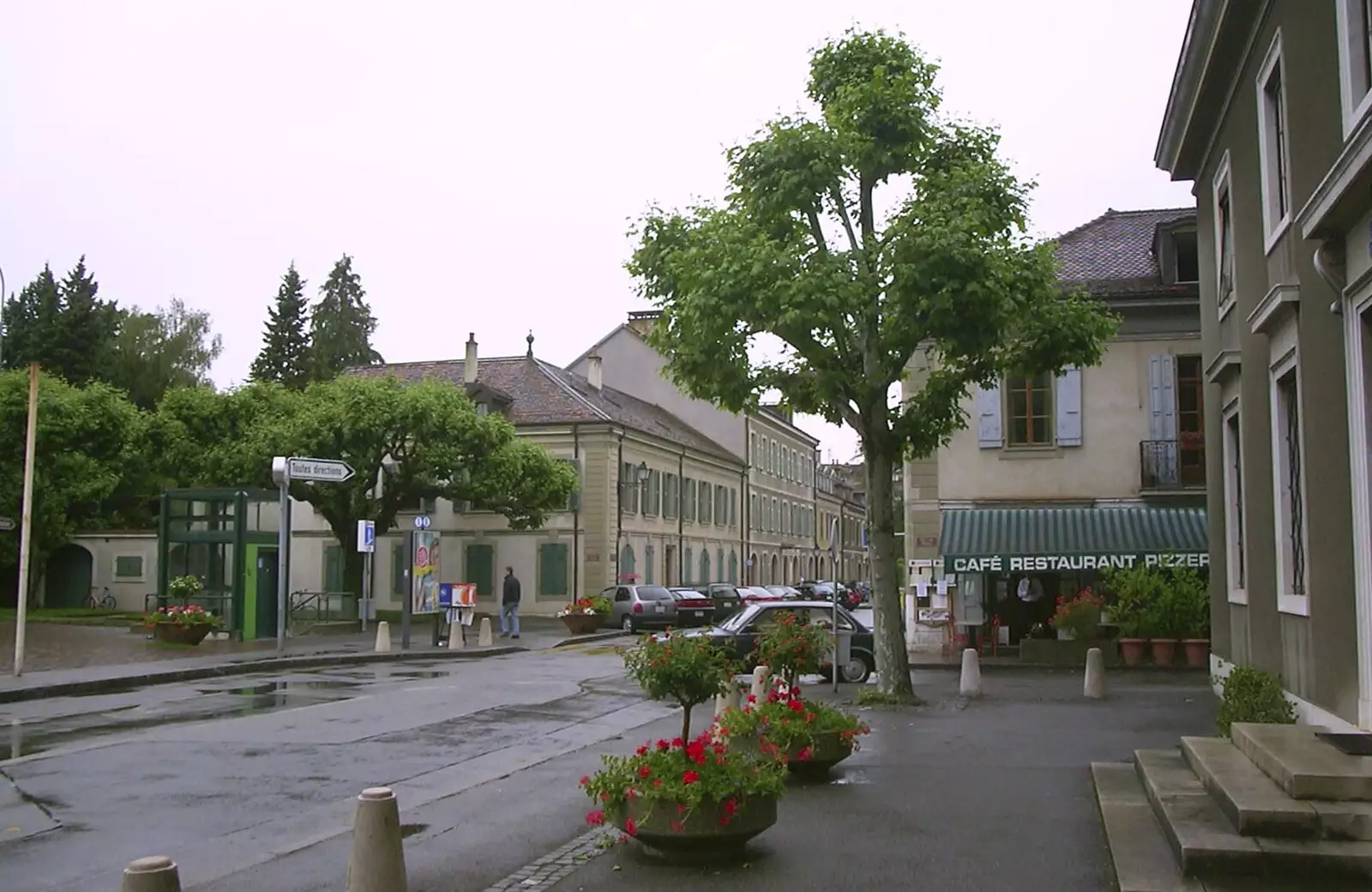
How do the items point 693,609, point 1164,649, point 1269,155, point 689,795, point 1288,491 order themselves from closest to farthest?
point 689,795 → point 1288,491 → point 1269,155 → point 1164,649 → point 693,609

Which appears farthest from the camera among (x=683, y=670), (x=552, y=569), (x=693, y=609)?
(x=552, y=569)

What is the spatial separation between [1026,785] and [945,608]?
17.4 m

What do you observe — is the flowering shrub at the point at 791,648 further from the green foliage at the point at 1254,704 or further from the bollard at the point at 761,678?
the green foliage at the point at 1254,704

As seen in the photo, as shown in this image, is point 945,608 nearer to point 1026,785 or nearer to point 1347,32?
point 1026,785

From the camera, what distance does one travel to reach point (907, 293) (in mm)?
15922

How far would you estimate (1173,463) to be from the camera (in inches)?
1033

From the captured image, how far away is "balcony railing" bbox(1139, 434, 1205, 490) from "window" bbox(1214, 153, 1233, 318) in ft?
34.6

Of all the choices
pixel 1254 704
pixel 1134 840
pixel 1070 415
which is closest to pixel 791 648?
pixel 1254 704

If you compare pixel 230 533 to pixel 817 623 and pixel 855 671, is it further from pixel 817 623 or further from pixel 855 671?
pixel 855 671

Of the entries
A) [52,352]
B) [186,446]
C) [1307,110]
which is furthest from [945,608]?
[52,352]

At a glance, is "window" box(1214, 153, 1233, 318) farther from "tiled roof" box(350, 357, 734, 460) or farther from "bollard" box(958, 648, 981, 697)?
"tiled roof" box(350, 357, 734, 460)

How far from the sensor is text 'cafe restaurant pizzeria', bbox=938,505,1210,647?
80.5 feet

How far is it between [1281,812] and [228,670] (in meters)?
19.5

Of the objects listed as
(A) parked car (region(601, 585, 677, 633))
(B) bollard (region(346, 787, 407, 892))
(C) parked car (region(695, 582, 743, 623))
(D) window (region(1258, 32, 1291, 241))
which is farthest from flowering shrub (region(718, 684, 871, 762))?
(C) parked car (region(695, 582, 743, 623))
